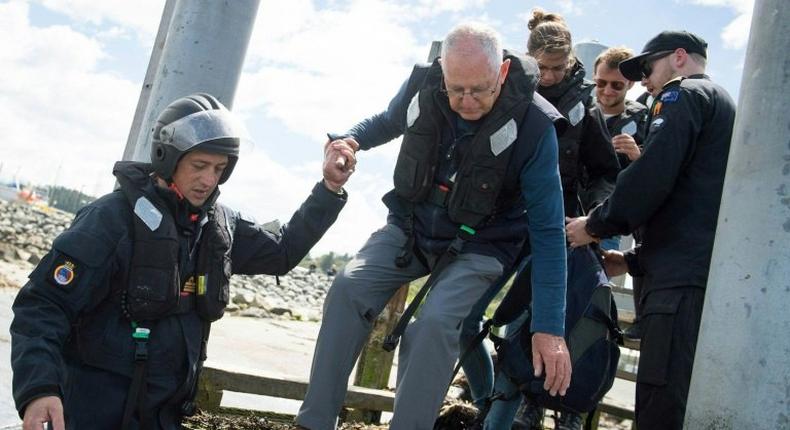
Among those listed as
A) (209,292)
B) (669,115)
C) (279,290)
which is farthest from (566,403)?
(279,290)

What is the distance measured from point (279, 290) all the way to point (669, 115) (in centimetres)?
2613

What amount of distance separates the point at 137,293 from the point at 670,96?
231 cm

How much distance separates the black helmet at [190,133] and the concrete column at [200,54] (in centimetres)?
43

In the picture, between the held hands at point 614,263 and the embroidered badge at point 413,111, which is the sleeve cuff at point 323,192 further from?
the held hands at point 614,263

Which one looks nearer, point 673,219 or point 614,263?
point 673,219

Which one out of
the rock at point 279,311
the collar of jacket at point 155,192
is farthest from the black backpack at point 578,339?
the rock at point 279,311

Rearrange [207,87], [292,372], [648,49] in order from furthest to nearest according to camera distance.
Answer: [292,372] → [648,49] → [207,87]

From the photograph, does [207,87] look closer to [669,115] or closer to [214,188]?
[214,188]

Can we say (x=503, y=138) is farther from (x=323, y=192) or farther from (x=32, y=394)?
(x=32, y=394)

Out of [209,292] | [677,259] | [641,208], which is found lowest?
[209,292]

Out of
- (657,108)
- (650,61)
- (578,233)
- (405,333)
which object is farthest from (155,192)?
(650,61)

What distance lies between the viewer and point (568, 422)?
3611 millimetres

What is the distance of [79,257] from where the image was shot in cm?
253

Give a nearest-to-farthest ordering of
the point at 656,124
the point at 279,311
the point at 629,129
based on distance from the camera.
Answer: the point at 656,124 < the point at 629,129 < the point at 279,311
